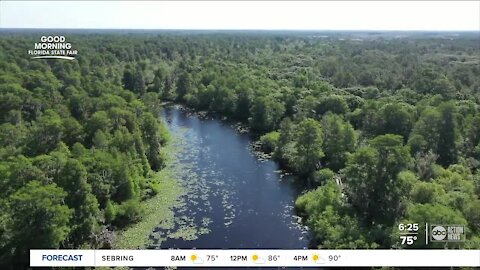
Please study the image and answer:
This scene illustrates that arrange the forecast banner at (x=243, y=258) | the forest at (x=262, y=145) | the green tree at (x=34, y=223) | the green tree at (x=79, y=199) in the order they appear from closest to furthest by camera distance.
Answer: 1. the forecast banner at (x=243, y=258)
2. the green tree at (x=34, y=223)
3. the forest at (x=262, y=145)
4. the green tree at (x=79, y=199)

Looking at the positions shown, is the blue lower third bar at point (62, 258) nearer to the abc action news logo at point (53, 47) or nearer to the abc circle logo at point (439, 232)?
the abc circle logo at point (439, 232)

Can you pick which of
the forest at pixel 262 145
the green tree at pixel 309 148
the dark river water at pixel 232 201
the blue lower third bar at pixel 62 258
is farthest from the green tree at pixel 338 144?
the blue lower third bar at pixel 62 258

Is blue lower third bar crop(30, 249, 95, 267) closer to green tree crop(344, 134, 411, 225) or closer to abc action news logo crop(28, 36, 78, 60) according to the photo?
green tree crop(344, 134, 411, 225)

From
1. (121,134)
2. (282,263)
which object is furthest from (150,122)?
(282,263)

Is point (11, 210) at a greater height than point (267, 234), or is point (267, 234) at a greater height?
point (11, 210)

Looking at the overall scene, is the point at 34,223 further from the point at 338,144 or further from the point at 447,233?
the point at 338,144

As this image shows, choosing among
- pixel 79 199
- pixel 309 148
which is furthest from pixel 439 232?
pixel 309 148

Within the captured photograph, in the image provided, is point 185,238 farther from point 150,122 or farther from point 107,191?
point 150,122
